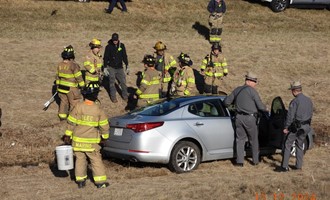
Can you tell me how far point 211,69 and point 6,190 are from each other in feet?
Answer: 26.0

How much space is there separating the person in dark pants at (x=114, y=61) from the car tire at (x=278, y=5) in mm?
11386

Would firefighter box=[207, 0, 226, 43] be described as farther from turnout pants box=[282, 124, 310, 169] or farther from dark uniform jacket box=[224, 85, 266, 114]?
turnout pants box=[282, 124, 310, 169]

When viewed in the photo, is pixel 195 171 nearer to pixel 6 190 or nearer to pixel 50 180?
pixel 50 180

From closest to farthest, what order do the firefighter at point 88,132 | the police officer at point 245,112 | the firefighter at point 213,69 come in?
the firefighter at point 88,132 < the police officer at point 245,112 < the firefighter at point 213,69

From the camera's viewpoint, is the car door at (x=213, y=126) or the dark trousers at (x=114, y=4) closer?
the car door at (x=213, y=126)

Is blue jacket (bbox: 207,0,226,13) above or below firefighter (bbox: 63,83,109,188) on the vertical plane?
above

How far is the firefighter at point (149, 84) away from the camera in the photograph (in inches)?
576

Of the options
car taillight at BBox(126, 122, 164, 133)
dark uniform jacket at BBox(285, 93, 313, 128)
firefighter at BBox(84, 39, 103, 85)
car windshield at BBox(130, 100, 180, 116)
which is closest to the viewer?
car taillight at BBox(126, 122, 164, 133)

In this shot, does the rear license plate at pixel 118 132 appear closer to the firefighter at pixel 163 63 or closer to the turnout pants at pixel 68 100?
the turnout pants at pixel 68 100

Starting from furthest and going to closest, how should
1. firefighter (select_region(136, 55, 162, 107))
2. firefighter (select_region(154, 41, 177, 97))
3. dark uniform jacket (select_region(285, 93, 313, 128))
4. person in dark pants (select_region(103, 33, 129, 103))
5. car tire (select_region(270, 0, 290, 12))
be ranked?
car tire (select_region(270, 0, 290, 12)), person in dark pants (select_region(103, 33, 129, 103)), firefighter (select_region(154, 41, 177, 97)), firefighter (select_region(136, 55, 162, 107)), dark uniform jacket (select_region(285, 93, 313, 128))

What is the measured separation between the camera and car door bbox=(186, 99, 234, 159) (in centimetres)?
1233

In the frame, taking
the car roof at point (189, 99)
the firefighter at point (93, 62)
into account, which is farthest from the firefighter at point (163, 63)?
the car roof at point (189, 99)

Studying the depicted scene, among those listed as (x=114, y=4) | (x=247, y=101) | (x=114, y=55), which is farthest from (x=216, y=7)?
(x=247, y=101)

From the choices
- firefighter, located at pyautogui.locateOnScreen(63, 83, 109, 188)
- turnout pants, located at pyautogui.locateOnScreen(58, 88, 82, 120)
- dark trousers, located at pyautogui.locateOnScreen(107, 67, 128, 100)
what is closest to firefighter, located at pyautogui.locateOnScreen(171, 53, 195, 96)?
dark trousers, located at pyautogui.locateOnScreen(107, 67, 128, 100)
